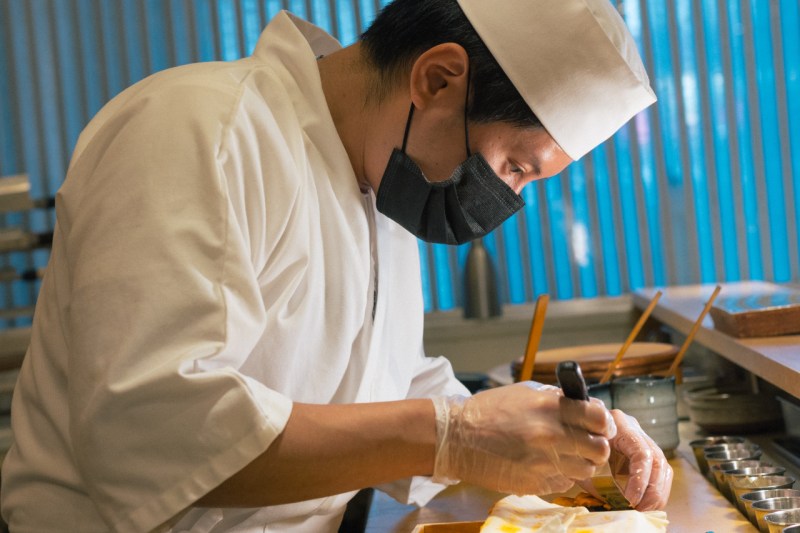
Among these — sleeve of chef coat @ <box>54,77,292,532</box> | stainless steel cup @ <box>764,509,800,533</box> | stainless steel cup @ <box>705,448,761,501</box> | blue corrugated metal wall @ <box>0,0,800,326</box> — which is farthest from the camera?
blue corrugated metal wall @ <box>0,0,800,326</box>

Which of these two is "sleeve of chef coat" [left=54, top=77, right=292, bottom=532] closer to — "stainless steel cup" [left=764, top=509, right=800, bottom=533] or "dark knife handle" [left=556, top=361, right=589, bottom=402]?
"dark knife handle" [left=556, top=361, right=589, bottom=402]

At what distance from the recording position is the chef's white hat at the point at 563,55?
4.75ft

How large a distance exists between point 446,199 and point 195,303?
1.90ft

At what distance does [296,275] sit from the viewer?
129 centimetres

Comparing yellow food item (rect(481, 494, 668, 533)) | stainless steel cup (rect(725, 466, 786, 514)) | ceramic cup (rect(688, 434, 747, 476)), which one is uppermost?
yellow food item (rect(481, 494, 668, 533))

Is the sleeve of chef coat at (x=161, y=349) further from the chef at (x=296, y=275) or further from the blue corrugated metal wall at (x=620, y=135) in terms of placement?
the blue corrugated metal wall at (x=620, y=135)

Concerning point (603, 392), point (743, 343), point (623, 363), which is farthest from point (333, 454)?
point (743, 343)

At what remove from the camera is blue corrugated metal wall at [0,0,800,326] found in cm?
370

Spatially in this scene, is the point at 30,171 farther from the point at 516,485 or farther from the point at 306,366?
the point at 516,485

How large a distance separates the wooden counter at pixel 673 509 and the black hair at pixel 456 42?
63 cm

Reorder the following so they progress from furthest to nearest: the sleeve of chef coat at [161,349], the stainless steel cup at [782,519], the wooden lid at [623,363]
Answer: the wooden lid at [623,363] → the stainless steel cup at [782,519] → the sleeve of chef coat at [161,349]

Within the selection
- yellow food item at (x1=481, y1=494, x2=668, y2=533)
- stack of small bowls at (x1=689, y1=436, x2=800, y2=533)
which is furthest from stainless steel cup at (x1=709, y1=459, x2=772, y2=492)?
yellow food item at (x1=481, y1=494, x2=668, y2=533)

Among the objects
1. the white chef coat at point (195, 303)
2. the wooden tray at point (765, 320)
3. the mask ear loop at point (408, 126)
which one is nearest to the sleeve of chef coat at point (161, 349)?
the white chef coat at point (195, 303)

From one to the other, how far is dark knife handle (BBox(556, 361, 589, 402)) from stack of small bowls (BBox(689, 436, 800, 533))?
28 cm
